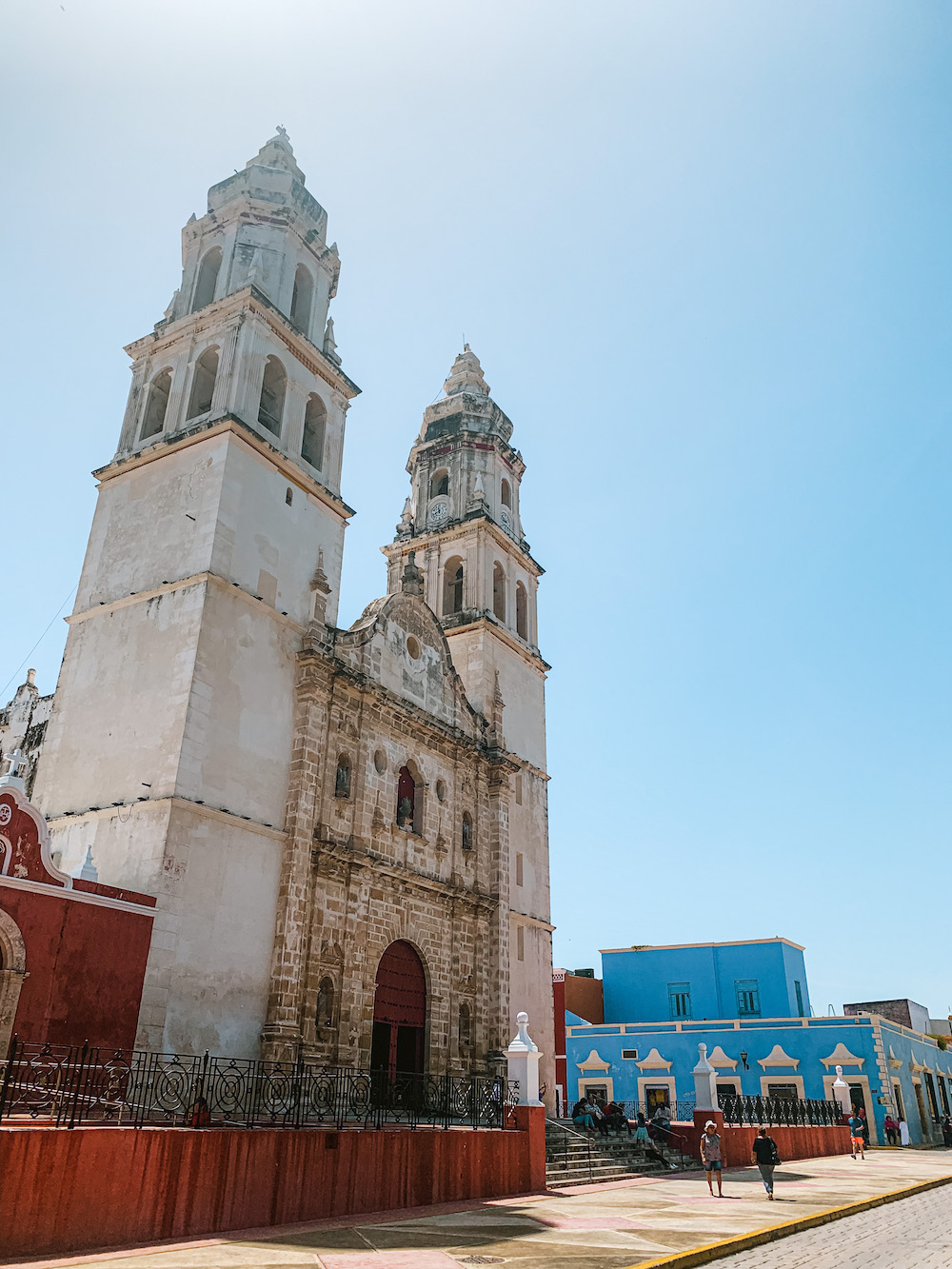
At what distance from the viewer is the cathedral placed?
16844 millimetres

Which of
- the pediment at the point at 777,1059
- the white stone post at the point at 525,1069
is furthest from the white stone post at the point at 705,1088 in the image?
the pediment at the point at 777,1059

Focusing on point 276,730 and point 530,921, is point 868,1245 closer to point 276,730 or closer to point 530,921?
point 276,730

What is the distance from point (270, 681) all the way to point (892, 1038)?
26794mm

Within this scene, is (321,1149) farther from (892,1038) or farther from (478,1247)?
(892,1038)

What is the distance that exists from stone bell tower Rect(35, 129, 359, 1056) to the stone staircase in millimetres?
6049

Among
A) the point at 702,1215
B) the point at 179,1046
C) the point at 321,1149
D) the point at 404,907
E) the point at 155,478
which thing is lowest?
the point at 702,1215

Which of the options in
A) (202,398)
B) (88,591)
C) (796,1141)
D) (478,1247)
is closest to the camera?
(478,1247)

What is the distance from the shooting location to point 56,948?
13.7m

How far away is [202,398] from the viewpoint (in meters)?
22.7

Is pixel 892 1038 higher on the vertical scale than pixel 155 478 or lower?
lower

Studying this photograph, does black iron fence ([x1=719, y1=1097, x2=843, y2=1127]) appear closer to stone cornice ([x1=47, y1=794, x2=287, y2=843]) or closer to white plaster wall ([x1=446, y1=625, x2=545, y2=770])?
white plaster wall ([x1=446, y1=625, x2=545, y2=770])

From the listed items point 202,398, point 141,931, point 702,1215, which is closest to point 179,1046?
point 141,931

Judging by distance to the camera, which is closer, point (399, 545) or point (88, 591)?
point (88, 591)

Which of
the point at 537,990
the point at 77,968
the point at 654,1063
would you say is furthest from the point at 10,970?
the point at 654,1063
